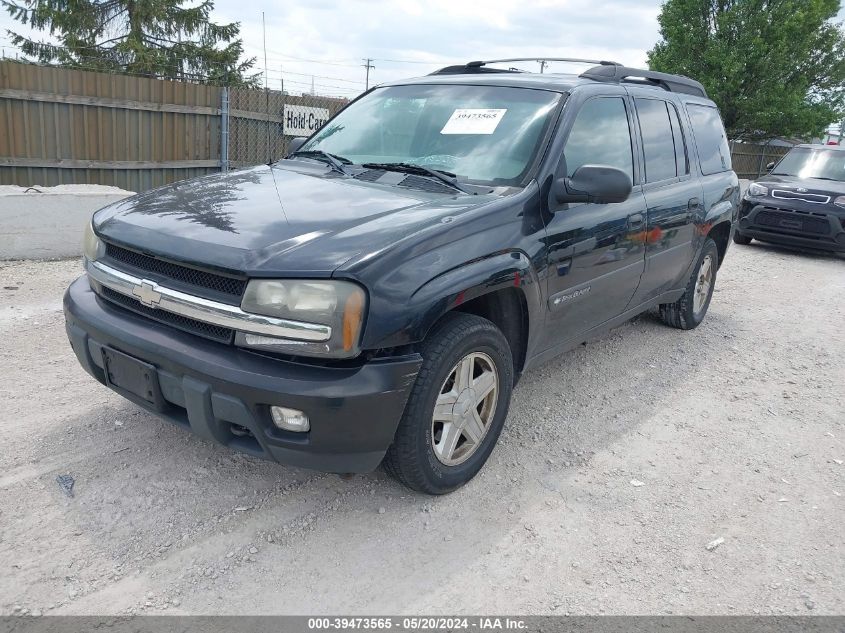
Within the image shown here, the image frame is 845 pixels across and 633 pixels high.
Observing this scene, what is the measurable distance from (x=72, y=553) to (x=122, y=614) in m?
0.41

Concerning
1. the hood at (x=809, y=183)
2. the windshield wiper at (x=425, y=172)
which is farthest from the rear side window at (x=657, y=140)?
the hood at (x=809, y=183)

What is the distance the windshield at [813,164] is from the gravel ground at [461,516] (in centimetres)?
765

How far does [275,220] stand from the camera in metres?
2.92

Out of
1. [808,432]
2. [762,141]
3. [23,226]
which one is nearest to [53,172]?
[23,226]

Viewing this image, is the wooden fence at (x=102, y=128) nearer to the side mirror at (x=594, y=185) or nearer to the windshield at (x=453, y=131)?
the windshield at (x=453, y=131)

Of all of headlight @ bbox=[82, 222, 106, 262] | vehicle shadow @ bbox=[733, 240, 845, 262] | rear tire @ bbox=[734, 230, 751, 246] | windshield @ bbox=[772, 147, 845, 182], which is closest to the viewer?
headlight @ bbox=[82, 222, 106, 262]

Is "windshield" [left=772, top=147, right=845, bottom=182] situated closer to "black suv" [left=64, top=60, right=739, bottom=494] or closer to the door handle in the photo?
"black suv" [left=64, top=60, right=739, bottom=494]

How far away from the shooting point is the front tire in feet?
9.32

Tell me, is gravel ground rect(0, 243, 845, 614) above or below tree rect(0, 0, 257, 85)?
below

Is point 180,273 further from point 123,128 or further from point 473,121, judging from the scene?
point 123,128

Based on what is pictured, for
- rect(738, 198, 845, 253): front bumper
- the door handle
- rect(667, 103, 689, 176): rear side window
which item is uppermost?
rect(667, 103, 689, 176): rear side window

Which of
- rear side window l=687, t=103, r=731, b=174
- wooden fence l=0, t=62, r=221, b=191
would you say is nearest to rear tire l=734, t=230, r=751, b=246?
rear side window l=687, t=103, r=731, b=174

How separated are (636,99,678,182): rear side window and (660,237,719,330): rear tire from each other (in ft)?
3.60

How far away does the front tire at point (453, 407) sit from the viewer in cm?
284
